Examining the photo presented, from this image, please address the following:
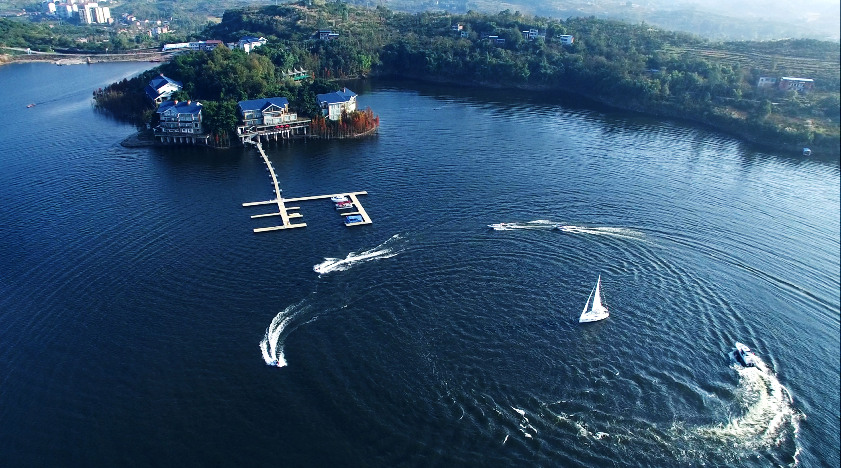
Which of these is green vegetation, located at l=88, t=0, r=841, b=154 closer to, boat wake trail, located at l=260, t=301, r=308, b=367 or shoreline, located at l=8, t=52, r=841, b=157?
shoreline, located at l=8, t=52, r=841, b=157

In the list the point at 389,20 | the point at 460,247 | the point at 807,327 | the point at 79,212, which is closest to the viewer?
the point at 807,327

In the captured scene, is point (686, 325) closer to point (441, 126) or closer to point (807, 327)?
point (807, 327)

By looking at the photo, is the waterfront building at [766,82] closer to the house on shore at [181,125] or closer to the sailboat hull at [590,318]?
the sailboat hull at [590,318]

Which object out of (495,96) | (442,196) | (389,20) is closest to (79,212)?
(442,196)

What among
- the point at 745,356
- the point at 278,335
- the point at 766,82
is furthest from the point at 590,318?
the point at 766,82

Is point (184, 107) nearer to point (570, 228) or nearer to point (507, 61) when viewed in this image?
point (570, 228)

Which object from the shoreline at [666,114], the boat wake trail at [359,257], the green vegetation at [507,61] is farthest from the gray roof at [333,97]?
the shoreline at [666,114]
